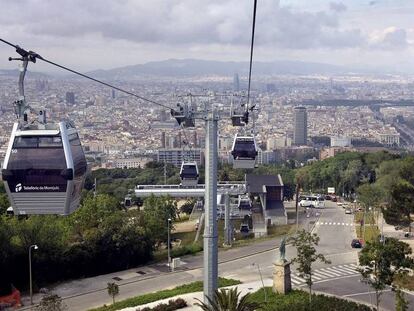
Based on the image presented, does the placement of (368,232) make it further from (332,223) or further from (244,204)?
(244,204)

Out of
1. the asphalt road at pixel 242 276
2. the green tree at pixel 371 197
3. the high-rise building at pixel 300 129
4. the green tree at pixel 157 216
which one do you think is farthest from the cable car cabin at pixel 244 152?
the high-rise building at pixel 300 129

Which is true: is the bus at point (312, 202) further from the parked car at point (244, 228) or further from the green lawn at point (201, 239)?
the parked car at point (244, 228)

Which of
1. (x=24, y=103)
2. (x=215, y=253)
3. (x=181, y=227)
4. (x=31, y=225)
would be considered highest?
(x=24, y=103)

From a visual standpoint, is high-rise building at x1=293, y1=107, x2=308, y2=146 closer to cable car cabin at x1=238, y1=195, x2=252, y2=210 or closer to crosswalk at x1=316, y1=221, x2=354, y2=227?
cable car cabin at x1=238, y1=195, x2=252, y2=210

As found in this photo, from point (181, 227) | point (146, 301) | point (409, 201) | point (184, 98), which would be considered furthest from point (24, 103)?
point (181, 227)

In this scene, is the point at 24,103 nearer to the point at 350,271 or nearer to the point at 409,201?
the point at 350,271

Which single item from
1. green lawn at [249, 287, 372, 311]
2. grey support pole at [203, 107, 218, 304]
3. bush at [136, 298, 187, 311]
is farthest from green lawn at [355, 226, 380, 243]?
grey support pole at [203, 107, 218, 304]
